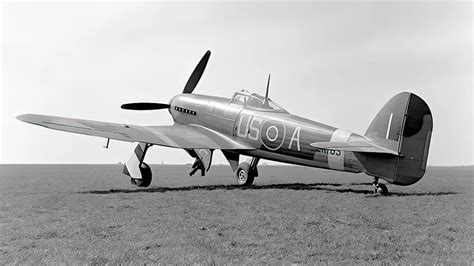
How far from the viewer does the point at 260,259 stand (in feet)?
16.7

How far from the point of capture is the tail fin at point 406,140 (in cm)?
1048

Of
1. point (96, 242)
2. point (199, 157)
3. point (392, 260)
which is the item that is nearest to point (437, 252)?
point (392, 260)

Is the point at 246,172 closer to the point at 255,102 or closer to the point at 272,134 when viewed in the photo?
the point at 272,134

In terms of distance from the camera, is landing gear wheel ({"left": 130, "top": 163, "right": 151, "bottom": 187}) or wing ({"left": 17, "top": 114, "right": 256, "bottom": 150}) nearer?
wing ({"left": 17, "top": 114, "right": 256, "bottom": 150})

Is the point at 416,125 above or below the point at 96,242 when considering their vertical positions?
above

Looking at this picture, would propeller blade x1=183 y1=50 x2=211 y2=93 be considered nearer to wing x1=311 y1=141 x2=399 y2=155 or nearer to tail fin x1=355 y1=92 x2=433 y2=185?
wing x1=311 y1=141 x2=399 y2=155

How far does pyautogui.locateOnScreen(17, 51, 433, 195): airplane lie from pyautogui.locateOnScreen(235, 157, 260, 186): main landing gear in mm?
31

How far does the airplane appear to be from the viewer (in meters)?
10.5

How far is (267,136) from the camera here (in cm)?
1336

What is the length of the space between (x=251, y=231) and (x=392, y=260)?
2.10 meters

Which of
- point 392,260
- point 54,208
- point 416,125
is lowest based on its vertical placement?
point 54,208

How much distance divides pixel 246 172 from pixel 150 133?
3.22 metres

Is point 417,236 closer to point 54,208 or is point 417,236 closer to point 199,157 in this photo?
point 54,208

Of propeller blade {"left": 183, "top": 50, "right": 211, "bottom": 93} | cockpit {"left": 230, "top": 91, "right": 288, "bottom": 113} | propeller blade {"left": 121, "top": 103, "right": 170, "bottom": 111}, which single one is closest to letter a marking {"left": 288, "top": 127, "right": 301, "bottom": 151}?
cockpit {"left": 230, "top": 91, "right": 288, "bottom": 113}
